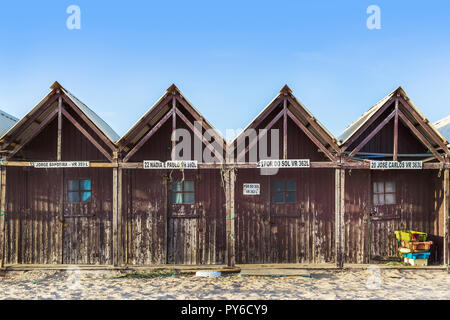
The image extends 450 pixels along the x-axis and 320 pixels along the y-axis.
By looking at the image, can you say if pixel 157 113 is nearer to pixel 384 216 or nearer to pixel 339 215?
pixel 339 215

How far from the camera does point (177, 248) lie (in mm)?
10352

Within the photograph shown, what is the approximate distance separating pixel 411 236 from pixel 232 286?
617 centimetres

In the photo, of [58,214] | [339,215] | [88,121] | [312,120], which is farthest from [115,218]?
[339,215]

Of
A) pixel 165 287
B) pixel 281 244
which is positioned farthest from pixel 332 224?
pixel 165 287

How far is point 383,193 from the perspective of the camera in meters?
10.7

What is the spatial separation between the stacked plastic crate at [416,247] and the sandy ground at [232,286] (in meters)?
0.44

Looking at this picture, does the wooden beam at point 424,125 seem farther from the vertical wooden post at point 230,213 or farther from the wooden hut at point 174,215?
the wooden hut at point 174,215

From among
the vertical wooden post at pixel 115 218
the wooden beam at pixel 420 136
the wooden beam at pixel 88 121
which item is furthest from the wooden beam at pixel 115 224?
the wooden beam at pixel 420 136

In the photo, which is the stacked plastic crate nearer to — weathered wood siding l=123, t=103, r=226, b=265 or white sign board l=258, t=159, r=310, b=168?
white sign board l=258, t=159, r=310, b=168

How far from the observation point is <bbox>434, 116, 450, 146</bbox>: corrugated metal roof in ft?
38.5

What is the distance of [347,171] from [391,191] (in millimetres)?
1781

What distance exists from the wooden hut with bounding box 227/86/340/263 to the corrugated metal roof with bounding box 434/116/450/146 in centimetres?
509

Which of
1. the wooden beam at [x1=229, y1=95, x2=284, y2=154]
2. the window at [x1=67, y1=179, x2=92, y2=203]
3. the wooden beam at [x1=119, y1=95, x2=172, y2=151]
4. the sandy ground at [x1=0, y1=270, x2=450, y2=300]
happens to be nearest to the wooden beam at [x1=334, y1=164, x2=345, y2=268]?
the sandy ground at [x1=0, y1=270, x2=450, y2=300]

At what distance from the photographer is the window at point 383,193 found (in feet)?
35.0
